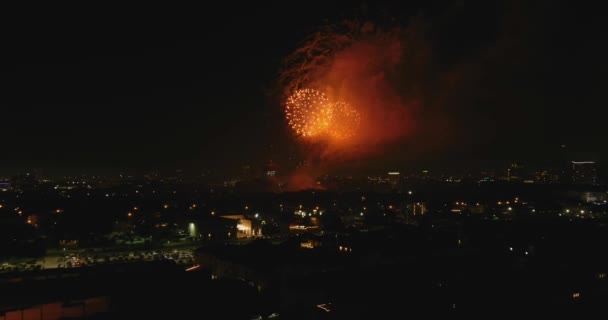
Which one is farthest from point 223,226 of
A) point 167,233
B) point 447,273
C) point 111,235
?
point 447,273

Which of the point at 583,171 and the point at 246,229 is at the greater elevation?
the point at 583,171

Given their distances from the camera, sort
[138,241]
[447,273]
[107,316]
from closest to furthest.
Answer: [107,316]
[447,273]
[138,241]

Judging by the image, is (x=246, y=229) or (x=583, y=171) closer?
(x=246, y=229)

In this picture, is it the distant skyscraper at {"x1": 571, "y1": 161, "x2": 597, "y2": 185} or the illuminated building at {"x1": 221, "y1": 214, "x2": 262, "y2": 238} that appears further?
the distant skyscraper at {"x1": 571, "y1": 161, "x2": 597, "y2": 185}

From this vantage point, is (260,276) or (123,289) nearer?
(123,289)

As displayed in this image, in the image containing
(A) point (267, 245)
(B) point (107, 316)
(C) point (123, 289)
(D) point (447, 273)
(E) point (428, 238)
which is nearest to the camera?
(B) point (107, 316)

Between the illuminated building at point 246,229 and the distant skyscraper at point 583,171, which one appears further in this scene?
the distant skyscraper at point 583,171

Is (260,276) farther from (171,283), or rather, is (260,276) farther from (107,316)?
(107,316)
